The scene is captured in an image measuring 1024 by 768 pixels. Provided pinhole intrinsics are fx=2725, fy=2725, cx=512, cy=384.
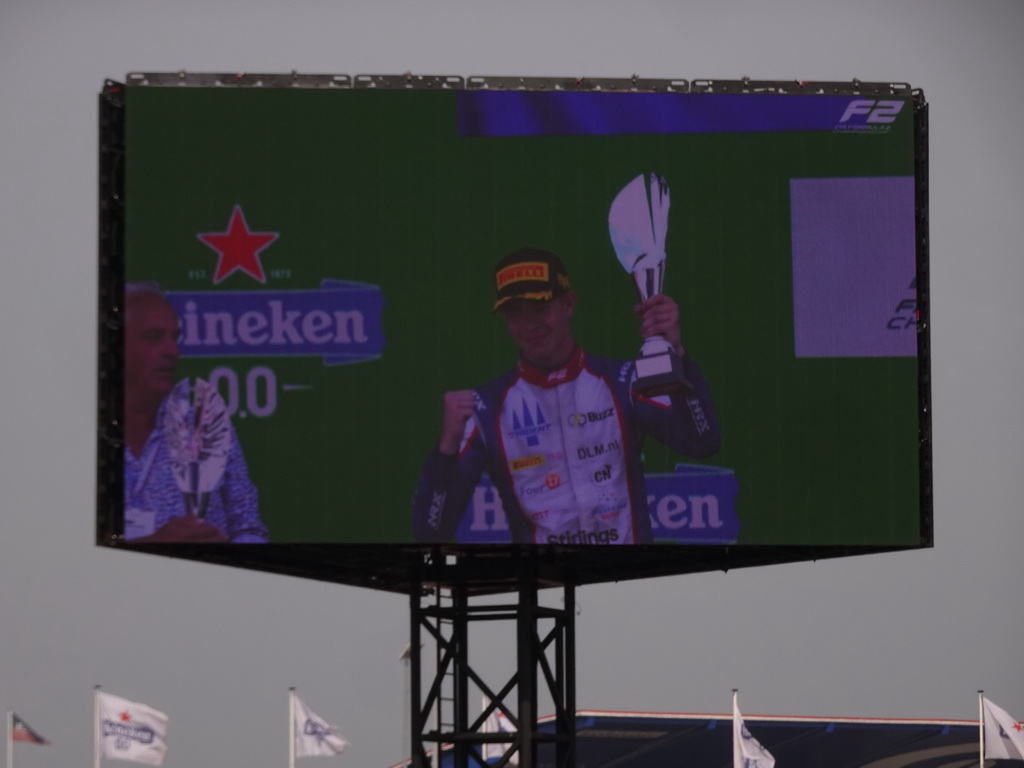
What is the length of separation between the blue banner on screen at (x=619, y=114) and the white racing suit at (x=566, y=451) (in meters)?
3.84

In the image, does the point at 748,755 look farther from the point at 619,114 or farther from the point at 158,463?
the point at 158,463

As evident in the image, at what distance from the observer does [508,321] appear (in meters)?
44.8

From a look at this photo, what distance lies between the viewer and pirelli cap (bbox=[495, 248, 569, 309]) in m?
44.9

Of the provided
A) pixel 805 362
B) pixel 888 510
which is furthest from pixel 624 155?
pixel 888 510

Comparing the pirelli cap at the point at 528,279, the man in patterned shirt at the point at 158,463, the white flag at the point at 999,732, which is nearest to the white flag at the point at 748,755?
the white flag at the point at 999,732

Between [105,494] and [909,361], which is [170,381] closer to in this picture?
[105,494]

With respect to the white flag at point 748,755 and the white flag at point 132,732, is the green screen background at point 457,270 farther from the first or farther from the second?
the white flag at point 748,755

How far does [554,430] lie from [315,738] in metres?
15.2

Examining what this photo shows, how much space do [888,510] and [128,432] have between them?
1251 centimetres

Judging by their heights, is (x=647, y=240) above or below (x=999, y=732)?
above

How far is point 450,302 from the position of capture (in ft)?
147

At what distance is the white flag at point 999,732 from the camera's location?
58.1 m

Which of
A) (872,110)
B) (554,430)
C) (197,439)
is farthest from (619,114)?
(197,439)

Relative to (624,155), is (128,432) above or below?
below
